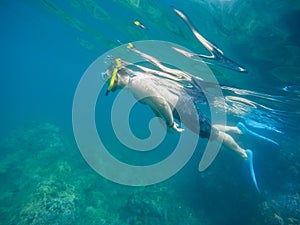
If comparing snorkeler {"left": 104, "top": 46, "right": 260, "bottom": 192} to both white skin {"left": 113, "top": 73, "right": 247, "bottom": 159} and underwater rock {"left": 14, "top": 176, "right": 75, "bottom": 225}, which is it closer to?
white skin {"left": 113, "top": 73, "right": 247, "bottom": 159}

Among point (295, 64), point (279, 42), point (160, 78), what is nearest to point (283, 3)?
point (279, 42)

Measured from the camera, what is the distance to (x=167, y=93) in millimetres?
6855

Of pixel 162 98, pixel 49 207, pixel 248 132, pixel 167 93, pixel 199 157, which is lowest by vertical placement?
pixel 49 207

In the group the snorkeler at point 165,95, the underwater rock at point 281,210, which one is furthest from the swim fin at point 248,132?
the snorkeler at point 165,95

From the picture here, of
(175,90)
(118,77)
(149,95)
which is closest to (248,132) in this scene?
(175,90)

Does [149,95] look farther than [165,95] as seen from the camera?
No

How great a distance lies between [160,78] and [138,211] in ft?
30.4

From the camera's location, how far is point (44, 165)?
19.5 meters

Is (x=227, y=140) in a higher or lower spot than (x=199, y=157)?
higher

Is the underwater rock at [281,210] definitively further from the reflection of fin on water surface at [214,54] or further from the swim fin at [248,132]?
the reflection of fin on water surface at [214,54]

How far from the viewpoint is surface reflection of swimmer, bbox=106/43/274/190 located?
535 cm

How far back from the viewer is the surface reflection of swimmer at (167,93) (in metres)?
5.35

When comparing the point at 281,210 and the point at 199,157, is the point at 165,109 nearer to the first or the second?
the point at 281,210

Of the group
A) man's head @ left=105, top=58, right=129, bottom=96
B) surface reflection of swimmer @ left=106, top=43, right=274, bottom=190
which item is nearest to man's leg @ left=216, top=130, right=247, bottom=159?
surface reflection of swimmer @ left=106, top=43, right=274, bottom=190
